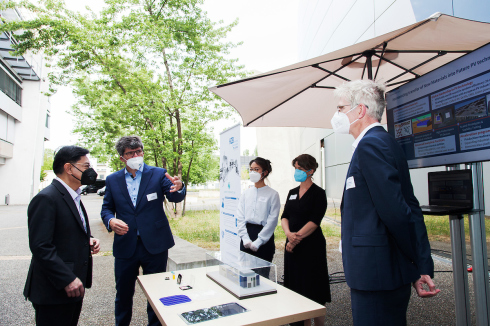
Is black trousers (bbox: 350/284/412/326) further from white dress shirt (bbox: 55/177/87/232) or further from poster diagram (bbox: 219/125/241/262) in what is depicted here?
white dress shirt (bbox: 55/177/87/232)

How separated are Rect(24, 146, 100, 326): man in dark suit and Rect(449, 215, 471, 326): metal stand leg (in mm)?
2629

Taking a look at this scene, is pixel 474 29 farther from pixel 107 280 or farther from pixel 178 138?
pixel 178 138

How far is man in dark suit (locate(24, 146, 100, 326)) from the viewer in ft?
6.32

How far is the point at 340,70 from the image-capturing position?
3.52 m

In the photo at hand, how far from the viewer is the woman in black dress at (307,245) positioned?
9.87 feet

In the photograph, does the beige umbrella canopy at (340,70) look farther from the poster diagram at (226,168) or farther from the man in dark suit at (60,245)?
the man in dark suit at (60,245)

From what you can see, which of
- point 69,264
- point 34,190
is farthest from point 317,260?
point 34,190

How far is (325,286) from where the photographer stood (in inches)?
119

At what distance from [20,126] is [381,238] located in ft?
102

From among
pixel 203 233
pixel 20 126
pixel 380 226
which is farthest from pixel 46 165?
pixel 380 226

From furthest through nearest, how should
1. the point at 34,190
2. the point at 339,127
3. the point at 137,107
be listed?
1. the point at 34,190
2. the point at 137,107
3. the point at 339,127

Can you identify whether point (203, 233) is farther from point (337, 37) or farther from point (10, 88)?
point (10, 88)

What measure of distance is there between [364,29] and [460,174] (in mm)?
7113

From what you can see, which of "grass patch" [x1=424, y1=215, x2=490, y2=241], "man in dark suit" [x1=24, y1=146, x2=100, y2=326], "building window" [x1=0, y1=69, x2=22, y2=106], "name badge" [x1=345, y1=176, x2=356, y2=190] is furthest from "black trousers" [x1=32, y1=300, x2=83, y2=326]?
"building window" [x1=0, y1=69, x2=22, y2=106]
